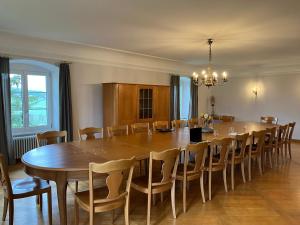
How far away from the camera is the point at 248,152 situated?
4.26 meters

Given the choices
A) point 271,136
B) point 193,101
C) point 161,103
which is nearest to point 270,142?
point 271,136

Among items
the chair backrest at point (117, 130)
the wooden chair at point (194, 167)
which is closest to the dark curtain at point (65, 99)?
the chair backrest at point (117, 130)

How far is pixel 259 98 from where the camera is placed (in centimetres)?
838

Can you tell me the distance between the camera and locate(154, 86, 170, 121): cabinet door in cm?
652

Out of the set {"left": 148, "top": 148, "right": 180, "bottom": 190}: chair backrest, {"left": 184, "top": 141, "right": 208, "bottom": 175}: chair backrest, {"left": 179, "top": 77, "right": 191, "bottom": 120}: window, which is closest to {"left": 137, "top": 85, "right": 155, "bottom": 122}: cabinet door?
{"left": 179, "top": 77, "right": 191, "bottom": 120}: window

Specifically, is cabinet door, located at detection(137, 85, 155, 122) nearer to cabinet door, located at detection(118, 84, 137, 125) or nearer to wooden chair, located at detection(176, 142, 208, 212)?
cabinet door, located at detection(118, 84, 137, 125)

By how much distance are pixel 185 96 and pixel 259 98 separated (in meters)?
2.55

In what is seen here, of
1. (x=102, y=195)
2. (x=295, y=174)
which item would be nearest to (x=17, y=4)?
(x=102, y=195)

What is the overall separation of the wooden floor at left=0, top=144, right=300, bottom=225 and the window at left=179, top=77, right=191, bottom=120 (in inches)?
188

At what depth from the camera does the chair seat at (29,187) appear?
2.47 meters

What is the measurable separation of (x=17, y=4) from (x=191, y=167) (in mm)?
3056

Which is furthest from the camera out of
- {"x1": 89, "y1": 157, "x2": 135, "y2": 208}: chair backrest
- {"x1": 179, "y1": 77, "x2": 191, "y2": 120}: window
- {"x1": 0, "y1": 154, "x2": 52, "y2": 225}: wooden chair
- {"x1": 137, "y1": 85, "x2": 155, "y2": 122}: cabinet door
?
{"x1": 179, "y1": 77, "x2": 191, "y2": 120}: window

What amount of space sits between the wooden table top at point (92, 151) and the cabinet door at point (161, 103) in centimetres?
264

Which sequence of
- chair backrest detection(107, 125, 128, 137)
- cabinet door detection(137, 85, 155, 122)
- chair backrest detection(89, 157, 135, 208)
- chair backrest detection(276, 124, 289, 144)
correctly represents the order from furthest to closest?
cabinet door detection(137, 85, 155, 122) → chair backrest detection(276, 124, 289, 144) → chair backrest detection(107, 125, 128, 137) → chair backrest detection(89, 157, 135, 208)
